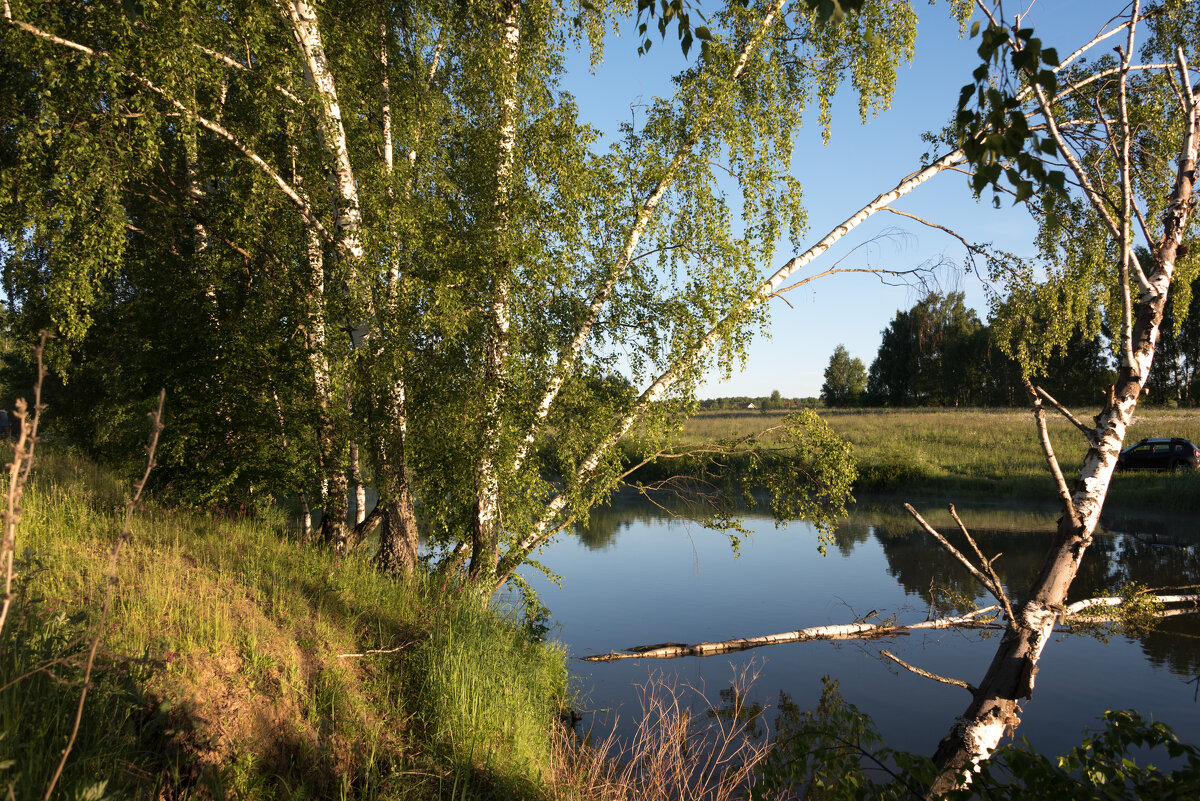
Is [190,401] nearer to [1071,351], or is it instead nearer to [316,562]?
[316,562]

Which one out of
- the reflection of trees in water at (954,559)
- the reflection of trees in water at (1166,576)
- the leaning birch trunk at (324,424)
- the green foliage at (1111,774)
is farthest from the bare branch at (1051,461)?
the reflection of trees in water at (954,559)

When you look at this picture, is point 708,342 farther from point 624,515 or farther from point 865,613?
point 624,515

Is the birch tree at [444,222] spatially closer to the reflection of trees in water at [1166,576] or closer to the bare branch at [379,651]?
the bare branch at [379,651]

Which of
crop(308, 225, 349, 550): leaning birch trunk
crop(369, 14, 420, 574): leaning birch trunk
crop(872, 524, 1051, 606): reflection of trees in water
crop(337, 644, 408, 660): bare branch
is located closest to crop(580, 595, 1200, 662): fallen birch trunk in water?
crop(369, 14, 420, 574): leaning birch trunk

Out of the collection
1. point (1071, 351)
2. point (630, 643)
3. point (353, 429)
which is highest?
point (1071, 351)

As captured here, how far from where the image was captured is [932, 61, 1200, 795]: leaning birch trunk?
4.26 metres

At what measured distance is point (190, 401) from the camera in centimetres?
877

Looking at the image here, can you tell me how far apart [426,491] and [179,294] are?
4168mm

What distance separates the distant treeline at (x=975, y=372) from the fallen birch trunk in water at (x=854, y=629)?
17.9 metres

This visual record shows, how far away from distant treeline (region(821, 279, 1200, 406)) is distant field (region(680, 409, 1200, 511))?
2.45 m

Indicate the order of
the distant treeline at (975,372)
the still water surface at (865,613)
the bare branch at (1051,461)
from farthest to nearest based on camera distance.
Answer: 1. the distant treeline at (975,372)
2. the still water surface at (865,613)
3. the bare branch at (1051,461)

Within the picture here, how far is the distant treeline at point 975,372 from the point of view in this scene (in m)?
40.0

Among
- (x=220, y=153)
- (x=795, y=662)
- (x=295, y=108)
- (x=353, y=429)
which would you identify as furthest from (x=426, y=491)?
(x=795, y=662)

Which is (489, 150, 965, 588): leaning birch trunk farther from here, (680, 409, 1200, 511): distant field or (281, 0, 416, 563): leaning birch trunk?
(680, 409, 1200, 511): distant field
